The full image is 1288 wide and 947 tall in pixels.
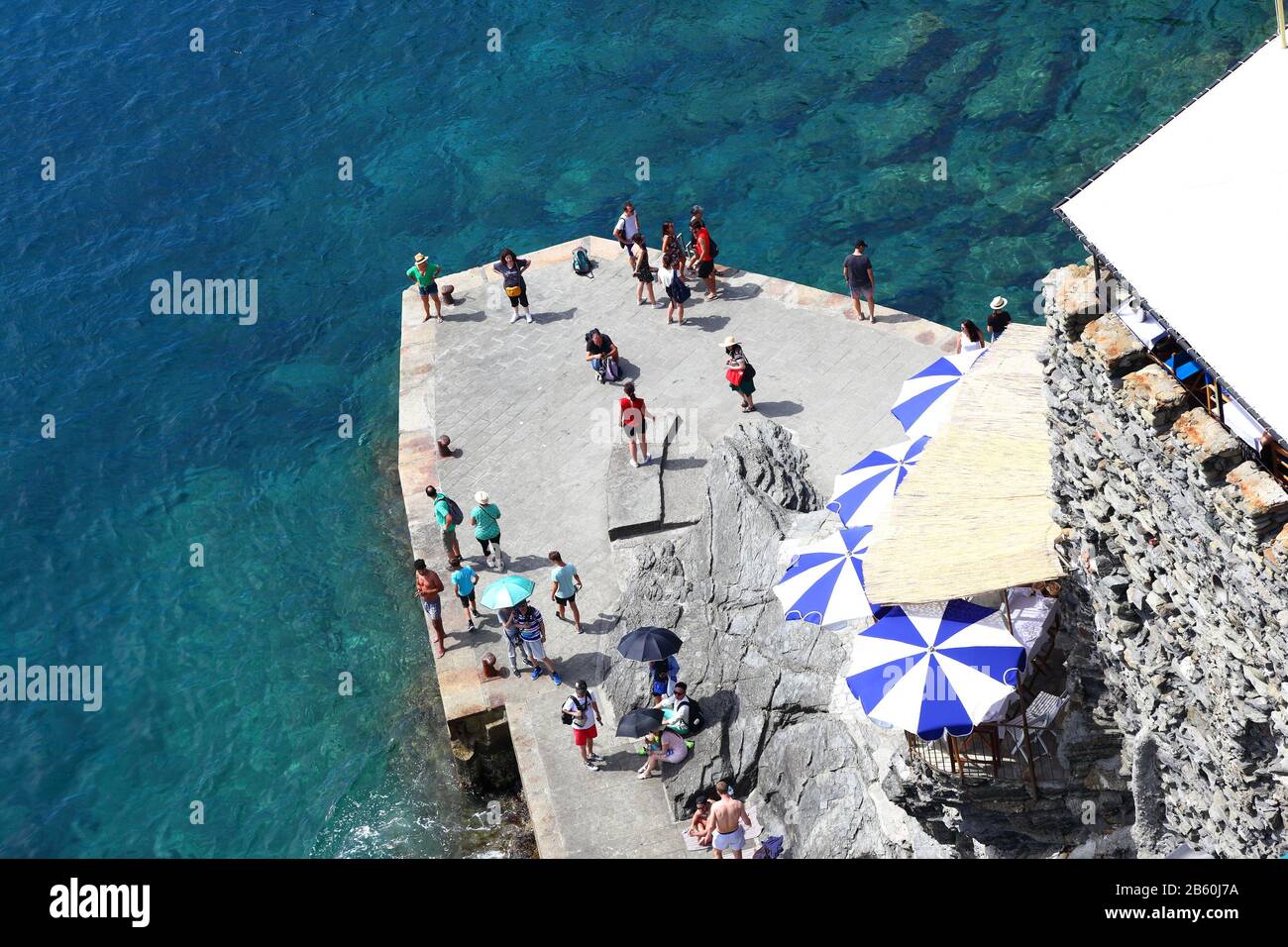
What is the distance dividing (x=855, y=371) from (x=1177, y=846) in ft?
48.9

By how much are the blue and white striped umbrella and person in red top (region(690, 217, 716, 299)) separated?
33.7ft

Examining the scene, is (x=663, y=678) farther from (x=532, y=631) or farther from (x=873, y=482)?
(x=873, y=482)

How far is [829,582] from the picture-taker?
64.2 ft

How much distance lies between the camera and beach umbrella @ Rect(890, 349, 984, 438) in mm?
21500

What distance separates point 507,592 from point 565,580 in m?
1.03

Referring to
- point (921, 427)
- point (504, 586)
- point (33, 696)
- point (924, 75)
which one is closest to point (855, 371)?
point (921, 427)

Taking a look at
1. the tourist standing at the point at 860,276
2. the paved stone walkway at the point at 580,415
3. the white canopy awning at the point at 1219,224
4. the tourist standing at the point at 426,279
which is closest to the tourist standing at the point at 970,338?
the paved stone walkway at the point at 580,415

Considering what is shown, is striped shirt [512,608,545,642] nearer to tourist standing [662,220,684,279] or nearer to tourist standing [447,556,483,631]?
tourist standing [447,556,483,631]

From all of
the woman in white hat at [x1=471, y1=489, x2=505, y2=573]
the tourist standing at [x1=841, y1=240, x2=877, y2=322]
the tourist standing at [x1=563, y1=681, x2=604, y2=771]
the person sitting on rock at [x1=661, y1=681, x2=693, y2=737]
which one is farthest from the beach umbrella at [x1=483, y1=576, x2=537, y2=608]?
the tourist standing at [x1=841, y1=240, x2=877, y2=322]

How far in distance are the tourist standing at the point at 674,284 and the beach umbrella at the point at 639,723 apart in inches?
438

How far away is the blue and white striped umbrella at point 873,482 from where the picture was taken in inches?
805

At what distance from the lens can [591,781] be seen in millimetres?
22328

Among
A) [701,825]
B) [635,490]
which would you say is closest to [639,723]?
[701,825]
